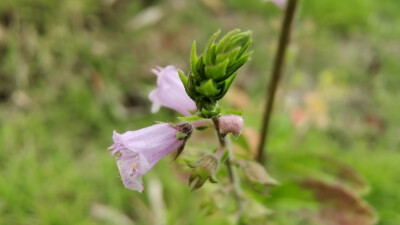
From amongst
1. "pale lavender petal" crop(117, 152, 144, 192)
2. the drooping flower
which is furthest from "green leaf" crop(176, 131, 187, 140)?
"pale lavender petal" crop(117, 152, 144, 192)

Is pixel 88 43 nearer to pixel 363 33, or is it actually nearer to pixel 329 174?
pixel 329 174

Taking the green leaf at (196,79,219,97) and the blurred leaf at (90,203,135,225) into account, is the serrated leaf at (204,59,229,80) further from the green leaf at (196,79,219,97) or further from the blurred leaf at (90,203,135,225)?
the blurred leaf at (90,203,135,225)

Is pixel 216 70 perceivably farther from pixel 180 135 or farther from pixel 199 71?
pixel 180 135

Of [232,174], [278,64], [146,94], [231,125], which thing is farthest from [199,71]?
[146,94]

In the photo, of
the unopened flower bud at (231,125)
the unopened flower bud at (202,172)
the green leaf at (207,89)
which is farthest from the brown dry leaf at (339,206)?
the green leaf at (207,89)

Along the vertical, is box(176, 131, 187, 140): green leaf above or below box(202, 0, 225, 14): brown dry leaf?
below

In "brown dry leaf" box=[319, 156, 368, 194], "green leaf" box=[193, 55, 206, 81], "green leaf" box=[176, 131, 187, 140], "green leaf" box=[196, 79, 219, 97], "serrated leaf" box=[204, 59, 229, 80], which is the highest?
"brown dry leaf" box=[319, 156, 368, 194]

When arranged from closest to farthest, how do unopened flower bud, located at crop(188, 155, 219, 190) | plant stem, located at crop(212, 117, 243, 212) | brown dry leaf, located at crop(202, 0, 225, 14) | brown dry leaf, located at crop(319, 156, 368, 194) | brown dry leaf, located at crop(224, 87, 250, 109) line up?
unopened flower bud, located at crop(188, 155, 219, 190) → plant stem, located at crop(212, 117, 243, 212) → brown dry leaf, located at crop(319, 156, 368, 194) → brown dry leaf, located at crop(224, 87, 250, 109) → brown dry leaf, located at crop(202, 0, 225, 14)
